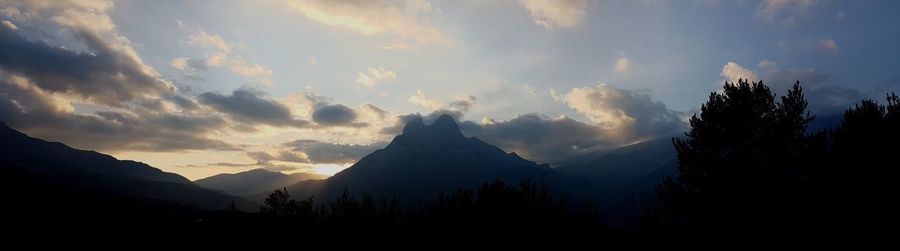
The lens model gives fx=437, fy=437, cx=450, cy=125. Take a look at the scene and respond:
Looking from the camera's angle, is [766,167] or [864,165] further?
[864,165]

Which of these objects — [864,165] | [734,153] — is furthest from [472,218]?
[864,165]

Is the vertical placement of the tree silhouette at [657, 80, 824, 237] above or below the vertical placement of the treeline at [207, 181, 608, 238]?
above

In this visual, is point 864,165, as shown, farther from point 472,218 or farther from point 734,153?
point 472,218

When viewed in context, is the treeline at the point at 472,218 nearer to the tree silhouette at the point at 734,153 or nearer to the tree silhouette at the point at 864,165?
the tree silhouette at the point at 734,153

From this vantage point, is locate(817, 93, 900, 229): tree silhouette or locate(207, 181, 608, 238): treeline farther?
locate(207, 181, 608, 238): treeline

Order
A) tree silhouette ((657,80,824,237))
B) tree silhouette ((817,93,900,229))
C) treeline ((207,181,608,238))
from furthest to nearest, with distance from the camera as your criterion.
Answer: treeline ((207,181,608,238)), tree silhouette ((657,80,824,237)), tree silhouette ((817,93,900,229))

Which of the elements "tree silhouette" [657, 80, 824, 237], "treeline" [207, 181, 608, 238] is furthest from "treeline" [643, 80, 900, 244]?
"treeline" [207, 181, 608, 238]

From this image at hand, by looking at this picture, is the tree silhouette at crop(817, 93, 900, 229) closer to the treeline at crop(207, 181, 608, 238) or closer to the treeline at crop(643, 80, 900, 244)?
the treeline at crop(643, 80, 900, 244)

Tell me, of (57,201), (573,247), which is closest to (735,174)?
(573,247)

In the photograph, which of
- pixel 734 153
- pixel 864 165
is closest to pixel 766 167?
pixel 734 153

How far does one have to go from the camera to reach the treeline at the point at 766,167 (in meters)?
18.6

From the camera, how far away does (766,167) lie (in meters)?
21.6

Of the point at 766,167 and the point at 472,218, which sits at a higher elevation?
the point at 766,167

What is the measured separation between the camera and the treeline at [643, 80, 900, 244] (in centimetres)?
1856
